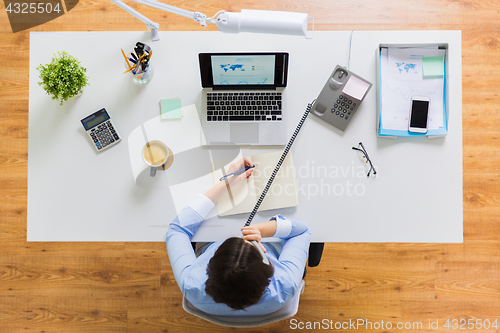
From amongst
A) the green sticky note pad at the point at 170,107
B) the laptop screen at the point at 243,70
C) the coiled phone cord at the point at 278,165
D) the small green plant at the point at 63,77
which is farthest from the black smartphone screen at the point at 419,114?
the small green plant at the point at 63,77

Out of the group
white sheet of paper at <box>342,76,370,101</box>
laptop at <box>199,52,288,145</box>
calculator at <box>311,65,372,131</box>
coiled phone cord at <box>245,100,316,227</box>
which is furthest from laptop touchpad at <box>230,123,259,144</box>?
white sheet of paper at <box>342,76,370,101</box>

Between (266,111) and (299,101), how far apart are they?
0.43 feet

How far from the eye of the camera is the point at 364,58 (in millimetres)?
1221

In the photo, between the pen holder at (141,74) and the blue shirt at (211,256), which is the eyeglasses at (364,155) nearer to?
the blue shirt at (211,256)

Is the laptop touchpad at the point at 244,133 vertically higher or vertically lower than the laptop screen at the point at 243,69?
lower

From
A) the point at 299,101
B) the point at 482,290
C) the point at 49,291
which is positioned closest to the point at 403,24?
the point at 299,101

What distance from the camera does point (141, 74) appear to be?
1183mm

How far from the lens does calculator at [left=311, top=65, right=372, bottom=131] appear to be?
1.20 m

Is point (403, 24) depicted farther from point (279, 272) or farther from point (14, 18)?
point (14, 18)

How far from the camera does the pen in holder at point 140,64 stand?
1154mm

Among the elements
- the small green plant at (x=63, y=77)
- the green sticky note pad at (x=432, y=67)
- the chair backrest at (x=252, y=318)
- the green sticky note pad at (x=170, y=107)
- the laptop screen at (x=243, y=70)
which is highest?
the green sticky note pad at (x=432, y=67)

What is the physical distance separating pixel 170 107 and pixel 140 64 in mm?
179

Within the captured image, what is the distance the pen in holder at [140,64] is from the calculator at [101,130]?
6.9 inches

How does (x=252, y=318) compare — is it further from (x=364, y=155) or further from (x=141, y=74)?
(x=141, y=74)
